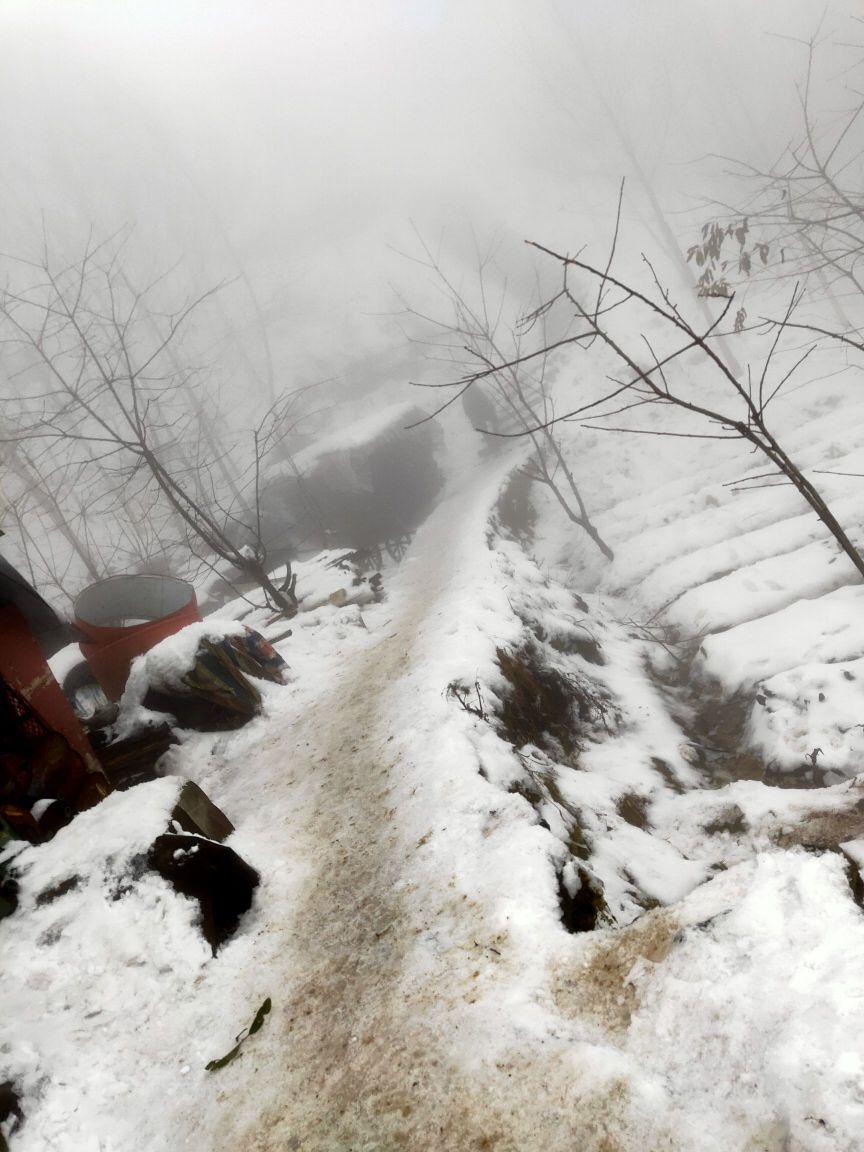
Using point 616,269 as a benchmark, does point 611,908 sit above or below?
below

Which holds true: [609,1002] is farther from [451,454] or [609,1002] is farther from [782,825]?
[451,454]

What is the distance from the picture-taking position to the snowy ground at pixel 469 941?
6.67ft

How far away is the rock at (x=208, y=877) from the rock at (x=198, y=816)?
0.17 m

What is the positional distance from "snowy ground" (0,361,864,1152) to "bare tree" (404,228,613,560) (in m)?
6.32

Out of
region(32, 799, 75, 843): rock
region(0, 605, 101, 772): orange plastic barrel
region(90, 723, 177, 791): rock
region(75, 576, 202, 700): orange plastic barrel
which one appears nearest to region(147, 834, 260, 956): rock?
region(32, 799, 75, 843): rock

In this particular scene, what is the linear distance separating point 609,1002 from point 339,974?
1460mm

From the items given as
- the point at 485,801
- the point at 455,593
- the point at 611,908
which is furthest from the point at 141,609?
the point at 611,908

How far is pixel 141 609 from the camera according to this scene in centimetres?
871

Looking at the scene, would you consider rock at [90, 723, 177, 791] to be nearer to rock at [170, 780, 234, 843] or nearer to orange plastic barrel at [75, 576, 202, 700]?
orange plastic barrel at [75, 576, 202, 700]

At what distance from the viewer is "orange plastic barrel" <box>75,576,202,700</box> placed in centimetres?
767

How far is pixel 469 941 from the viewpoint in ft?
9.56

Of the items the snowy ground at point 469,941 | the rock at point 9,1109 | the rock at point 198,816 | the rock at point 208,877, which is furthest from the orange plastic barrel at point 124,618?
the rock at point 9,1109

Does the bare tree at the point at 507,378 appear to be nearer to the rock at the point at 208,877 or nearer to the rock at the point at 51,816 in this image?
the rock at the point at 51,816

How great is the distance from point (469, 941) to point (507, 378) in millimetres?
17343
